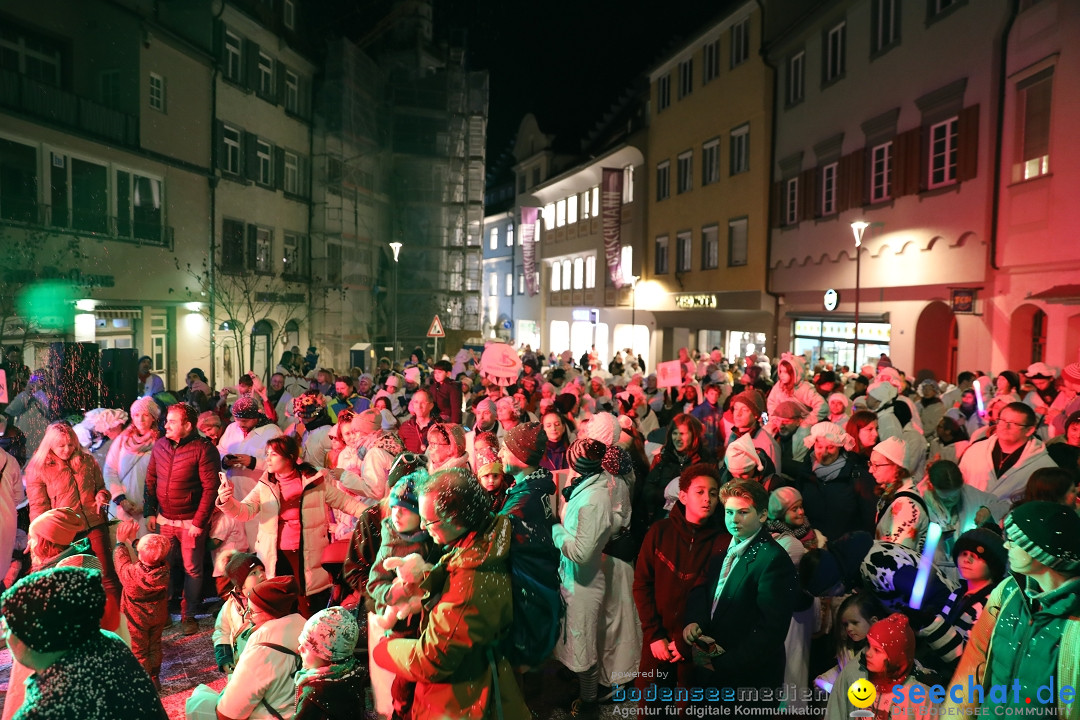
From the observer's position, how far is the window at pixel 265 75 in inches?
1098

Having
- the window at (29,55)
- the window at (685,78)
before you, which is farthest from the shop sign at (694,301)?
the window at (29,55)

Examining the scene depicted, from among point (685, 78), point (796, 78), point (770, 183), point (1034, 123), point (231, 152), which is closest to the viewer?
point (1034, 123)

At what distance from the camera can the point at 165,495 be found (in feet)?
20.3

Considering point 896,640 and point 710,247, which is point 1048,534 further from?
point 710,247

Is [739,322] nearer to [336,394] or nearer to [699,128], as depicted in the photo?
[699,128]

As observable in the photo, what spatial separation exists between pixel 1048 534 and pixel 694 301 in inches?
1093

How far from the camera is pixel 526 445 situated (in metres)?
4.06

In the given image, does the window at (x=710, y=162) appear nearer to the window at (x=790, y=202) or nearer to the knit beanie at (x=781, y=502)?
the window at (x=790, y=202)

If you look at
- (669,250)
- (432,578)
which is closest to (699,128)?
(669,250)

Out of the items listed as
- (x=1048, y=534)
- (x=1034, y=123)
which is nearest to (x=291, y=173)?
(x=1034, y=123)

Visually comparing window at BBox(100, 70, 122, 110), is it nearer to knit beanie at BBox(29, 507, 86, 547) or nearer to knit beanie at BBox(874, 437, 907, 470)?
knit beanie at BBox(29, 507, 86, 547)

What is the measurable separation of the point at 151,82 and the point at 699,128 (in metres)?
19.2

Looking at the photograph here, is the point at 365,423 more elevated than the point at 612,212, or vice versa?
→ the point at 612,212

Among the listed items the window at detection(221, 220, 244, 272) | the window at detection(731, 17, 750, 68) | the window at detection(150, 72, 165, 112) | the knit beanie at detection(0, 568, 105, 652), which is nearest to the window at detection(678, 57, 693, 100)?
the window at detection(731, 17, 750, 68)
